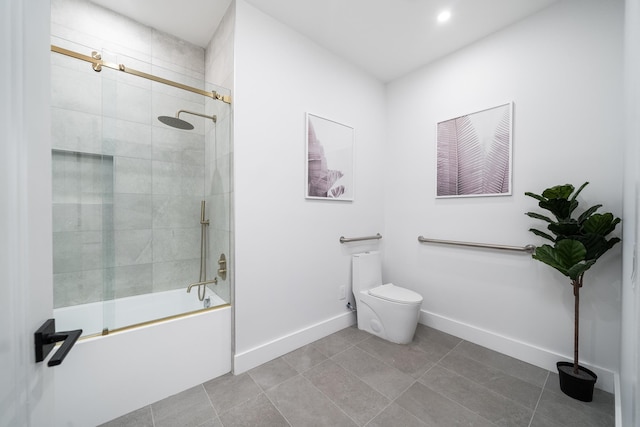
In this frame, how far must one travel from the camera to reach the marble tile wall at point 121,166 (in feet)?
5.18

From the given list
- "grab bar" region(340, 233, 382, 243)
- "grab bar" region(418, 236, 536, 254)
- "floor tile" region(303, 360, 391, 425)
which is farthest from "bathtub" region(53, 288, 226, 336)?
"grab bar" region(418, 236, 536, 254)

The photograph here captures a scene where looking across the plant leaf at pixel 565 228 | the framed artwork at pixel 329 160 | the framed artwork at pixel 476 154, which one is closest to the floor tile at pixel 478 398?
the plant leaf at pixel 565 228

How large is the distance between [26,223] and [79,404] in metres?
1.36

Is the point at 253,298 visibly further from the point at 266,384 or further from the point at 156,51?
the point at 156,51

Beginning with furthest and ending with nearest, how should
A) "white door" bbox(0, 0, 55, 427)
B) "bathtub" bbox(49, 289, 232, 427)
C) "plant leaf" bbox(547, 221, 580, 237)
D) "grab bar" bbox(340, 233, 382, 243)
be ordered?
"grab bar" bbox(340, 233, 382, 243) → "plant leaf" bbox(547, 221, 580, 237) → "bathtub" bbox(49, 289, 232, 427) → "white door" bbox(0, 0, 55, 427)

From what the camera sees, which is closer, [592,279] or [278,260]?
[592,279]

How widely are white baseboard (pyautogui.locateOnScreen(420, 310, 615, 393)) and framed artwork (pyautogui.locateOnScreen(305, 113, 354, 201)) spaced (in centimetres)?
154

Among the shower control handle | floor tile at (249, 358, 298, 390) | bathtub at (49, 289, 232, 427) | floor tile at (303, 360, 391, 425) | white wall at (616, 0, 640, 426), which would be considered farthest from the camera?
the shower control handle

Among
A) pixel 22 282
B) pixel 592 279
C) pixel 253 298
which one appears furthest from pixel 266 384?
pixel 592 279

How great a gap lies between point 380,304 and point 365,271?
38 cm

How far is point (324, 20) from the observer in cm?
196

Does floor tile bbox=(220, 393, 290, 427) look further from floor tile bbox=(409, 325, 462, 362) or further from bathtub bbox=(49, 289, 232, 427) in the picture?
floor tile bbox=(409, 325, 462, 362)

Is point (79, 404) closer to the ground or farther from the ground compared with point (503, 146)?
closer to the ground

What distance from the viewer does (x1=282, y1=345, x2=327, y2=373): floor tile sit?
1832 millimetres
